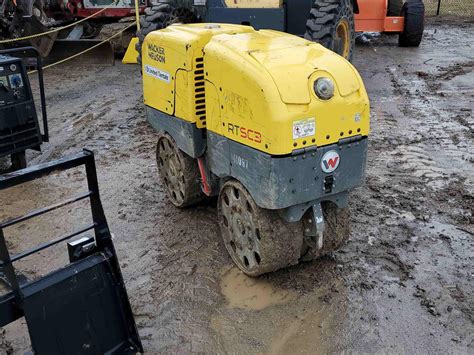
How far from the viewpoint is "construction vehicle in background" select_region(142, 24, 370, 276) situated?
10.3ft

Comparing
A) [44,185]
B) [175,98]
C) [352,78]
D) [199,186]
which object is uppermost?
[352,78]

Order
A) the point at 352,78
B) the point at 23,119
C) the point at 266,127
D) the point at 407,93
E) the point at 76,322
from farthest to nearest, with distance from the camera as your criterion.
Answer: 1. the point at 407,93
2. the point at 23,119
3. the point at 352,78
4. the point at 266,127
5. the point at 76,322

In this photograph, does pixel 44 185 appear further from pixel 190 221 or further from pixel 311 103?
pixel 311 103

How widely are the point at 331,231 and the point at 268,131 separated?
1.05 metres

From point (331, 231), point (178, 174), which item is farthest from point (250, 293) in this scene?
point (178, 174)

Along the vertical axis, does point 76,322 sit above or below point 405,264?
above

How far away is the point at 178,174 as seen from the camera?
4.68m

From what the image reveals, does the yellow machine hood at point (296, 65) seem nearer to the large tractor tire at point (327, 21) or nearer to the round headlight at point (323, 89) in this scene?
the round headlight at point (323, 89)

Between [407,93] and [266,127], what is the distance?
597 centimetres

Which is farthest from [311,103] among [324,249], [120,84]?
[120,84]

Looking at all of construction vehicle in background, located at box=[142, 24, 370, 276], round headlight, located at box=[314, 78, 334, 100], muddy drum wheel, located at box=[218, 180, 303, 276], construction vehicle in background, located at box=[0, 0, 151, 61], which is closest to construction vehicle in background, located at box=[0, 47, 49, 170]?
construction vehicle in background, located at box=[142, 24, 370, 276]

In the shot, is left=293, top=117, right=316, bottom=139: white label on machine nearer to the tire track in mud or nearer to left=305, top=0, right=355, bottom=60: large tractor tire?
the tire track in mud

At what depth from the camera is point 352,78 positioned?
3.33 meters

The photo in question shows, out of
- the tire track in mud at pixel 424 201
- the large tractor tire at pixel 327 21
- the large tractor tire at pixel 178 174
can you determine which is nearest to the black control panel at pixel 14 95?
the large tractor tire at pixel 178 174
